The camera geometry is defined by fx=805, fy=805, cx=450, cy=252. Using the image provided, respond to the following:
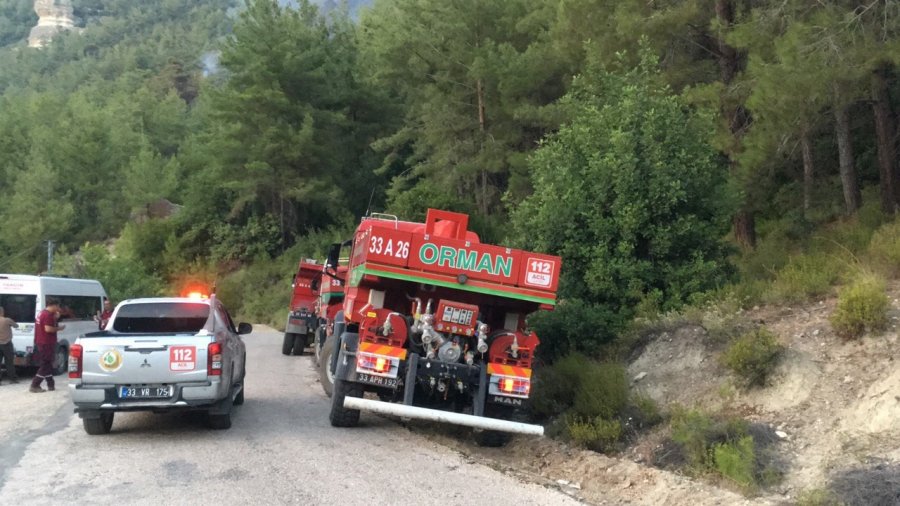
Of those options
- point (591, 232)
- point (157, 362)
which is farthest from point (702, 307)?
point (157, 362)

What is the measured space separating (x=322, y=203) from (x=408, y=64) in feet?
48.3

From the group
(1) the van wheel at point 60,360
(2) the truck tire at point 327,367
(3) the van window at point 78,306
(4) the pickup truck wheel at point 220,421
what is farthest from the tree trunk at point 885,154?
(3) the van window at point 78,306

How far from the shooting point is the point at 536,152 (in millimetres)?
17672

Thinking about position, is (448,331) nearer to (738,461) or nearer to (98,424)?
(738,461)

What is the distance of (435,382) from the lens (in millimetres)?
10094

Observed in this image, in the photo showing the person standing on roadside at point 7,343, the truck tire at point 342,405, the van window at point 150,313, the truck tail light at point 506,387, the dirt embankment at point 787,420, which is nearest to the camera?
the dirt embankment at point 787,420


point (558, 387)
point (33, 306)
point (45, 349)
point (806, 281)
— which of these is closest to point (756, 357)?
point (558, 387)

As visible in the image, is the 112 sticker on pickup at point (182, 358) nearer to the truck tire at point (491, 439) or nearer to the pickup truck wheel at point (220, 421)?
the pickup truck wheel at point (220, 421)

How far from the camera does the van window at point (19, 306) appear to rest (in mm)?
18484

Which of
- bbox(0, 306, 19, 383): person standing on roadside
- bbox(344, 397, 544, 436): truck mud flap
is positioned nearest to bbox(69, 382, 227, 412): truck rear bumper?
bbox(344, 397, 544, 436): truck mud flap

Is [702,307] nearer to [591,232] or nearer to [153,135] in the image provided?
[591,232]

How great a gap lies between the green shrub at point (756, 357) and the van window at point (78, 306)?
620 inches

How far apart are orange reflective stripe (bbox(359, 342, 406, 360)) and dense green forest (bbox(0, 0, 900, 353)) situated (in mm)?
3437

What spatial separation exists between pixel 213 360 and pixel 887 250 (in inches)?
390
